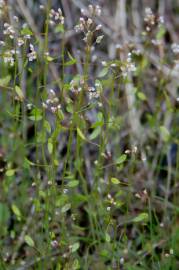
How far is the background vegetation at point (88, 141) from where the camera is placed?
6.01 ft

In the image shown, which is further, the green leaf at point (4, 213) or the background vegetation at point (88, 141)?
the green leaf at point (4, 213)

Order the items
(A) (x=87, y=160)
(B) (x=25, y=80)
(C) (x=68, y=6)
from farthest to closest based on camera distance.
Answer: (C) (x=68, y=6), (B) (x=25, y=80), (A) (x=87, y=160)

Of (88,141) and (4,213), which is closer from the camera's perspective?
(88,141)

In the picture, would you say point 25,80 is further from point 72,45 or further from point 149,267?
point 149,267

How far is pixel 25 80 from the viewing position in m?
3.03

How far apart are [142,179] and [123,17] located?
95cm

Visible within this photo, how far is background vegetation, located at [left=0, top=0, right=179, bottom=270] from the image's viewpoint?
183cm

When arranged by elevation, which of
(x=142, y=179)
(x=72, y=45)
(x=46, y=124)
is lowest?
(x=142, y=179)

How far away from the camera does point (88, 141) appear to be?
6.16ft

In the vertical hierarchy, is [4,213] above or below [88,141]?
below

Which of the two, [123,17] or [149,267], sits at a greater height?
[123,17]

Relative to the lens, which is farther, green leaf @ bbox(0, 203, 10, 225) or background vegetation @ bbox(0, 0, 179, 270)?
green leaf @ bbox(0, 203, 10, 225)

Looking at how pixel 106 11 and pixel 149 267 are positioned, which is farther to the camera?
pixel 106 11

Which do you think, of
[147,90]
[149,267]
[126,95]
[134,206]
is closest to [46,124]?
[149,267]
